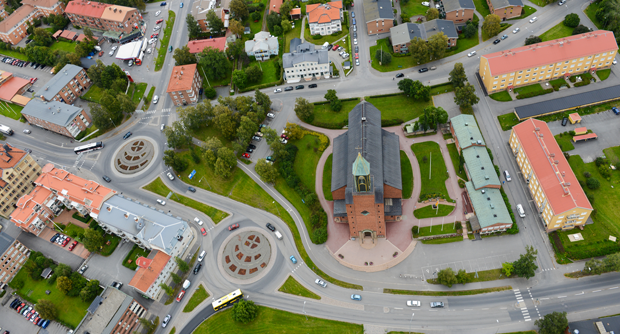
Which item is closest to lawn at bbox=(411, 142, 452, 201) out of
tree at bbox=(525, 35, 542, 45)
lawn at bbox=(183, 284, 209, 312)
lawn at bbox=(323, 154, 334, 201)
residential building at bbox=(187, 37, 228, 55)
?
lawn at bbox=(323, 154, 334, 201)

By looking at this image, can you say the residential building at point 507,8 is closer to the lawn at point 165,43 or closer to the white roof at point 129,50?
the lawn at point 165,43

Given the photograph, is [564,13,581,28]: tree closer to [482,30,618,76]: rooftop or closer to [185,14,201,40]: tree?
[482,30,618,76]: rooftop

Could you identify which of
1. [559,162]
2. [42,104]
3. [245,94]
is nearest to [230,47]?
[245,94]

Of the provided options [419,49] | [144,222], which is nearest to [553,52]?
[419,49]

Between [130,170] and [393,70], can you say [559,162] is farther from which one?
[130,170]

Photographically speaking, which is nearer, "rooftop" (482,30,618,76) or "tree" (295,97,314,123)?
"rooftop" (482,30,618,76)
